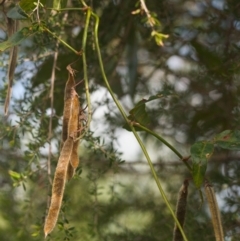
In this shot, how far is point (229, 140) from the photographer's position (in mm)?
545

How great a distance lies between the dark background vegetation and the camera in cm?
80

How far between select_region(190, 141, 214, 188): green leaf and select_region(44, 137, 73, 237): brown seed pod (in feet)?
0.35

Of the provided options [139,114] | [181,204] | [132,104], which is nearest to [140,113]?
[139,114]

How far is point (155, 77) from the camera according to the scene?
0.98m

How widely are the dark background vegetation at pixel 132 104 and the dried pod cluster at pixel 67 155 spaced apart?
216mm

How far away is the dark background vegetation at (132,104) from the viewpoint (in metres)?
0.80

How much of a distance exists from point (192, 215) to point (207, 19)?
11.5 inches

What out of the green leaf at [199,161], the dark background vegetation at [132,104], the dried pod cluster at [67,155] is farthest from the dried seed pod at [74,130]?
the dark background vegetation at [132,104]

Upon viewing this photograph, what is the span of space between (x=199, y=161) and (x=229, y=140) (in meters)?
0.04

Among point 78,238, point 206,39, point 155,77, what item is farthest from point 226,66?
point 78,238

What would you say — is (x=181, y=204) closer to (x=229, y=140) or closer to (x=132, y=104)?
(x=229, y=140)

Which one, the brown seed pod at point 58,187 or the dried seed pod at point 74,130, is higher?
the dried seed pod at point 74,130

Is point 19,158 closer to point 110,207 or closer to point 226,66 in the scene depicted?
point 110,207

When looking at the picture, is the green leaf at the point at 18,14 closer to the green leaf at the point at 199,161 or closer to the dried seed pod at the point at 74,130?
the dried seed pod at the point at 74,130
